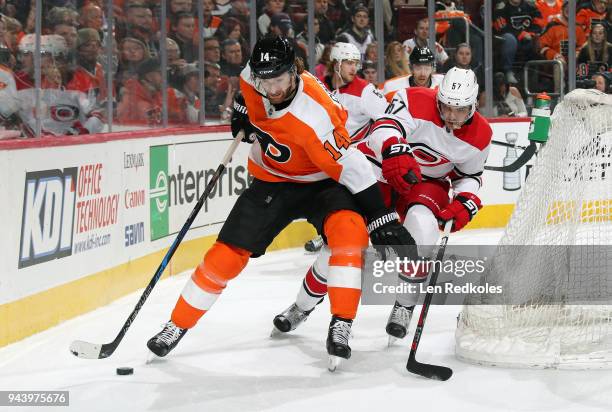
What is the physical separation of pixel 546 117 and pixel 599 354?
1419 millimetres

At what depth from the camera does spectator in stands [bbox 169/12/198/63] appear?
21.8 feet

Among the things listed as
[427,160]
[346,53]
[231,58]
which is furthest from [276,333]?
[231,58]

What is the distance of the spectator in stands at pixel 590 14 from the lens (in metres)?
8.90

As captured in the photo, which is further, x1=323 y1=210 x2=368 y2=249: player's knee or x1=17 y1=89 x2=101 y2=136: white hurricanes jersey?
x1=17 y1=89 x2=101 y2=136: white hurricanes jersey

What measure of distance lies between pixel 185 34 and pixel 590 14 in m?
3.92

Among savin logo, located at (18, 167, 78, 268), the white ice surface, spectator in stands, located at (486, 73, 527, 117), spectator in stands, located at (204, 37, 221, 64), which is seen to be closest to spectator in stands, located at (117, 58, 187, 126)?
spectator in stands, located at (204, 37, 221, 64)

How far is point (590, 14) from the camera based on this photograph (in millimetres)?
8961

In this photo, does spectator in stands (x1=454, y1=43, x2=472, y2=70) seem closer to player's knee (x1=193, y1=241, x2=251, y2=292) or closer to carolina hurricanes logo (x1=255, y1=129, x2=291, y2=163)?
carolina hurricanes logo (x1=255, y1=129, x2=291, y2=163)

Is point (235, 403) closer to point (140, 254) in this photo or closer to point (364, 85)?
point (140, 254)

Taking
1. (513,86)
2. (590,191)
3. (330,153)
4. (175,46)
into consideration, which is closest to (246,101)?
(330,153)

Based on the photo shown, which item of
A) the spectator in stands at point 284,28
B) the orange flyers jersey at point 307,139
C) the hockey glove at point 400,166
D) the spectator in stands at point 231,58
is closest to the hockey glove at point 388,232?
the orange flyers jersey at point 307,139

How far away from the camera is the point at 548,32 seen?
8.95 metres

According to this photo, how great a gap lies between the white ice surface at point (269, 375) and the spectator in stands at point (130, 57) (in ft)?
5.26

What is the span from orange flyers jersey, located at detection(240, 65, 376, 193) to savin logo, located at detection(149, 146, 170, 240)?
2.01 meters
